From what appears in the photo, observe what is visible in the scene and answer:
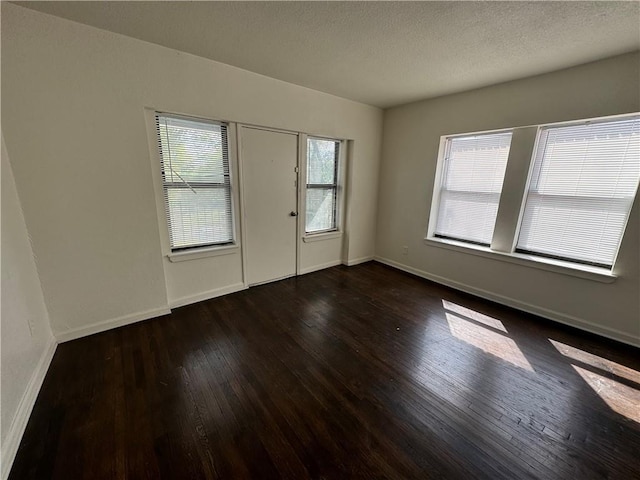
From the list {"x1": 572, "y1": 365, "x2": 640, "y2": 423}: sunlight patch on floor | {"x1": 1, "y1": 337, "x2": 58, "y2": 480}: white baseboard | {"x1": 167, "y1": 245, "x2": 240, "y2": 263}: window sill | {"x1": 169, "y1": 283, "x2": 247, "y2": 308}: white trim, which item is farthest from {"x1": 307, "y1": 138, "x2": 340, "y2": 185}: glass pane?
{"x1": 572, "y1": 365, "x2": 640, "y2": 423}: sunlight patch on floor

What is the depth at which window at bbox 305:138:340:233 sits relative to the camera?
363cm

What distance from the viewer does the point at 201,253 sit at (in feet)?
9.27

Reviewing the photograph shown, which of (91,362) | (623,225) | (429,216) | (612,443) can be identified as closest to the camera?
(612,443)

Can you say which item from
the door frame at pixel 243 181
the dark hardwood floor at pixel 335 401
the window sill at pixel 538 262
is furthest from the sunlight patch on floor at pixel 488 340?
the door frame at pixel 243 181

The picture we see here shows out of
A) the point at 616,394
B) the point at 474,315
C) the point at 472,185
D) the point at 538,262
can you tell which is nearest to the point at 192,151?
the point at 472,185

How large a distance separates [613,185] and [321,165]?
305 cm

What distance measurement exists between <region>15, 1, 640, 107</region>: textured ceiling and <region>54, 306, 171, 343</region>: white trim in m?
2.40

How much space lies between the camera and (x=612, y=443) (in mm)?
1425

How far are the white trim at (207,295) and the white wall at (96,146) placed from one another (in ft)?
0.16

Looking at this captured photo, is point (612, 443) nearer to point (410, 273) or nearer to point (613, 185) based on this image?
point (613, 185)

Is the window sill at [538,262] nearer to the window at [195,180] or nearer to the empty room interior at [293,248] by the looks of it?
the empty room interior at [293,248]

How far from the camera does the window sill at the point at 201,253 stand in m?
2.68

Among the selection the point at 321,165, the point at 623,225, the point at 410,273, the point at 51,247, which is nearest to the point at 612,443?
the point at 623,225

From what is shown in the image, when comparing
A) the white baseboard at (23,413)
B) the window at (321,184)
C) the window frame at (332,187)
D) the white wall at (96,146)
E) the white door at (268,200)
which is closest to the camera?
the white baseboard at (23,413)
